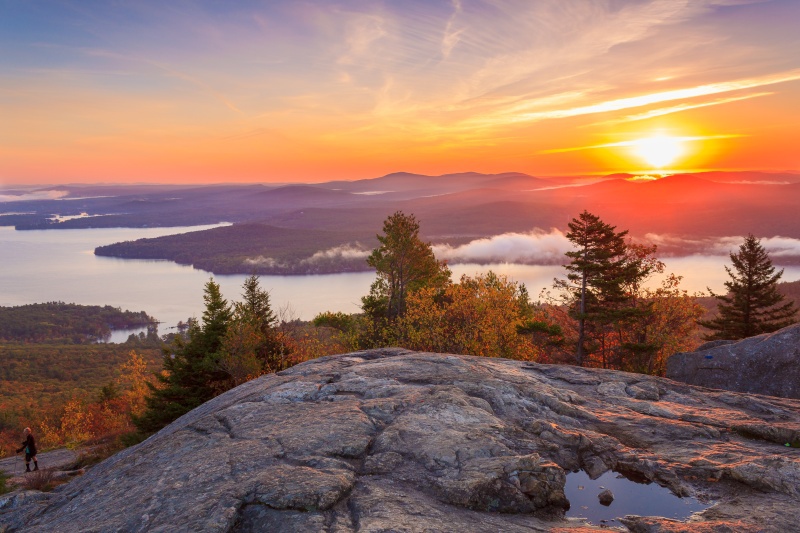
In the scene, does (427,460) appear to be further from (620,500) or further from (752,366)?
(752,366)

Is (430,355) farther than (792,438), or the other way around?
(430,355)

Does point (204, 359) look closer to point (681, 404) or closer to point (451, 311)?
point (451, 311)

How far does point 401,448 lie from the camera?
9.02 meters

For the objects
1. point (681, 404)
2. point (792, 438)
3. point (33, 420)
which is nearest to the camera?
point (792, 438)

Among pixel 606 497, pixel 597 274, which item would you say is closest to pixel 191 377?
pixel 606 497

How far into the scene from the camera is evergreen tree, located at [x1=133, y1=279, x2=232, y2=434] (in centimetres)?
3272

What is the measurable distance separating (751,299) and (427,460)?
52379mm

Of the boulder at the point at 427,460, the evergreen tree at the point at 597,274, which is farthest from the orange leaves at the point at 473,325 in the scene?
the boulder at the point at 427,460

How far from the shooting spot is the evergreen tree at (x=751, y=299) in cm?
4703

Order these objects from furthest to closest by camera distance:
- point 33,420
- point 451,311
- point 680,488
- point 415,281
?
point 33,420, point 415,281, point 451,311, point 680,488

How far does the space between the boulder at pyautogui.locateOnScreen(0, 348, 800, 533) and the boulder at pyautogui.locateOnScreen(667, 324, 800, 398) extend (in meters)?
5.48

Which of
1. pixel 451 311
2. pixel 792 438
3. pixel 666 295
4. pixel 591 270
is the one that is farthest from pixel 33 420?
pixel 792 438

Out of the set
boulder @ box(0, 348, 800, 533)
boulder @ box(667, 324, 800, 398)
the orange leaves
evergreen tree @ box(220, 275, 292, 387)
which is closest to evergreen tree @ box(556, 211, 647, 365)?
the orange leaves

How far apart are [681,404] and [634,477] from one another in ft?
16.0
